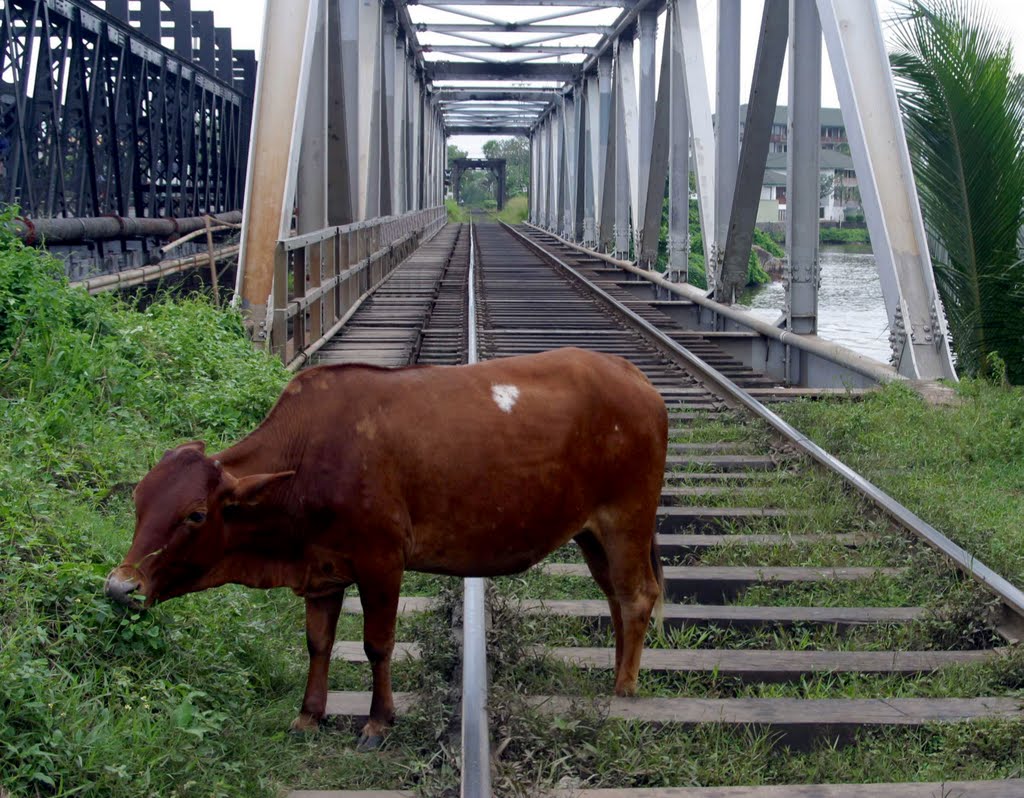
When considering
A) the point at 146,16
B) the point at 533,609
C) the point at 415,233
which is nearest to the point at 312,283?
the point at 533,609

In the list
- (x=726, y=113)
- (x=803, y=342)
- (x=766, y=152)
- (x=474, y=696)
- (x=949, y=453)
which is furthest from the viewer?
(x=726, y=113)

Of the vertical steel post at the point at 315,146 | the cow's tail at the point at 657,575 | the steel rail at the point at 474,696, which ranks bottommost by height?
the steel rail at the point at 474,696

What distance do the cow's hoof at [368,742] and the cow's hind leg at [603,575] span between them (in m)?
0.82

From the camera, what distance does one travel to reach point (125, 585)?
3.17 m

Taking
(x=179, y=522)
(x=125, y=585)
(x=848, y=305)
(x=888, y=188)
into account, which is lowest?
(x=848, y=305)

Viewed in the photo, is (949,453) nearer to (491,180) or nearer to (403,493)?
(403,493)

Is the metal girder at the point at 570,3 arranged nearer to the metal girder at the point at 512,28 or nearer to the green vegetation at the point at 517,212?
the metal girder at the point at 512,28

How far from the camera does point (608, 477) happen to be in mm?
3699

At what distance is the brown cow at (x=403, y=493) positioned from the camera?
3.27 m

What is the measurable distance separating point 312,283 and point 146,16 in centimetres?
1672

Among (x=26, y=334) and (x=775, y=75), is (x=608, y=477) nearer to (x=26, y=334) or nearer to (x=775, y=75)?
(x=26, y=334)

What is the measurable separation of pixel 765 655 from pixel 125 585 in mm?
2193

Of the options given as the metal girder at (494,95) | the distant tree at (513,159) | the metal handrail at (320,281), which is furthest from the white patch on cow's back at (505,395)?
the distant tree at (513,159)

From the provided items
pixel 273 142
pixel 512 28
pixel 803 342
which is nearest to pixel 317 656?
pixel 273 142
